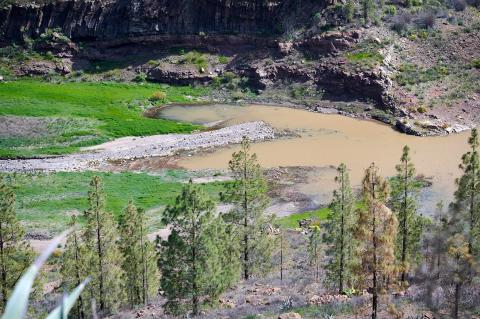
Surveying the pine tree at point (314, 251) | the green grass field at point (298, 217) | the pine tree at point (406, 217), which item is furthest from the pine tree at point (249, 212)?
the green grass field at point (298, 217)

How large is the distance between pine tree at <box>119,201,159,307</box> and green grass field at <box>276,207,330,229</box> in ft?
43.2

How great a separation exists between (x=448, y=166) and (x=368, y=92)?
61.0ft

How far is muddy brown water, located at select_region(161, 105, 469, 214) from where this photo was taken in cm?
4759

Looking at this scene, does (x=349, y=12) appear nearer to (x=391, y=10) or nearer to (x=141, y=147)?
(x=391, y=10)

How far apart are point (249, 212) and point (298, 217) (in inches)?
462

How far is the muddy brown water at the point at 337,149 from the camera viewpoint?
156 feet

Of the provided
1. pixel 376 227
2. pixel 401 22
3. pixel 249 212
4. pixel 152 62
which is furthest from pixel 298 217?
pixel 152 62

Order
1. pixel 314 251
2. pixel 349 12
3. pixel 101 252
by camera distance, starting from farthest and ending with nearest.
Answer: pixel 349 12, pixel 314 251, pixel 101 252

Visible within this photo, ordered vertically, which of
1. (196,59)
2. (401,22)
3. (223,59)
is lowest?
(196,59)

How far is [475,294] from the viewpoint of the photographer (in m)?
21.6

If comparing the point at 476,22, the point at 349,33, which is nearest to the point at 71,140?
the point at 349,33

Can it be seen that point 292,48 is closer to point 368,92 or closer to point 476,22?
point 368,92

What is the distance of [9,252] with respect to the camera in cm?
2377

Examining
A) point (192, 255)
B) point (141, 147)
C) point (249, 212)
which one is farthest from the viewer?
point (141, 147)
